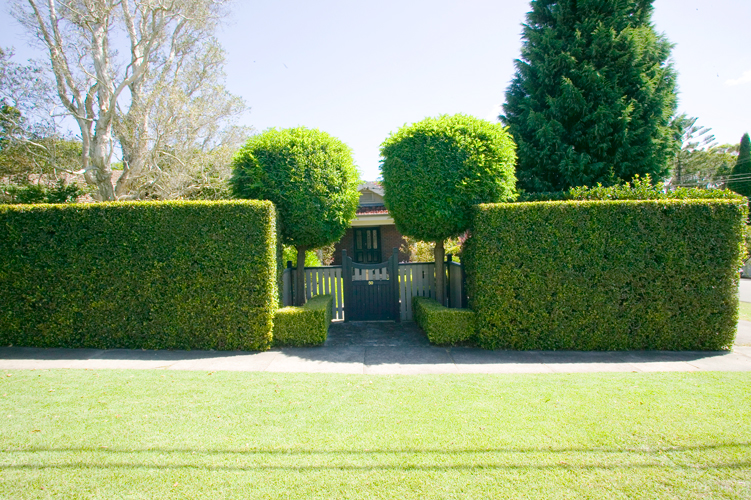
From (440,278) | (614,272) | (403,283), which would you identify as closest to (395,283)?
(403,283)

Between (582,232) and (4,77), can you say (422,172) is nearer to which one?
(582,232)

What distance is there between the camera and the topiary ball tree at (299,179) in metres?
7.90

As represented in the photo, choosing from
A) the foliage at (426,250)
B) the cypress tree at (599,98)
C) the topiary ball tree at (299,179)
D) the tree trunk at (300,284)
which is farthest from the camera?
the foliage at (426,250)

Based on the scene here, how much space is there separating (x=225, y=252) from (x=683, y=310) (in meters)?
8.06

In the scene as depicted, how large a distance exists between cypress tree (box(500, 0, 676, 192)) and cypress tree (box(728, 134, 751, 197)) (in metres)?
27.1

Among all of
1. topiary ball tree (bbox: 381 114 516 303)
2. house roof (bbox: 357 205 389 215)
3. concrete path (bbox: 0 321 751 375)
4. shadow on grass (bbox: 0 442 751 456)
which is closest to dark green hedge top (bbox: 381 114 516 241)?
topiary ball tree (bbox: 381 114 516 303)

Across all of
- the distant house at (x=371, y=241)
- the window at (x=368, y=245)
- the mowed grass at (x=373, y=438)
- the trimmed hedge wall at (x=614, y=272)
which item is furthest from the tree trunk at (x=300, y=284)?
the window at (x=368, y=245)

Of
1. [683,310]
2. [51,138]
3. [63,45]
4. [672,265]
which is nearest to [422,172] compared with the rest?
[672,265]

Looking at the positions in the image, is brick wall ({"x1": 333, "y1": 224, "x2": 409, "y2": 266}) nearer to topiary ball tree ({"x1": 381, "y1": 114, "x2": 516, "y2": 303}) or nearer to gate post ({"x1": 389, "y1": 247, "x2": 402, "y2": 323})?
gate post ({"x1": 389, "y1": 247, "x2": 402, "y2": 323})

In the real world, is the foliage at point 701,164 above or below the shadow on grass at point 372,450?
above

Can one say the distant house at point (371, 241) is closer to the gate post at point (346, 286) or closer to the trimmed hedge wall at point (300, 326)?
the gate post at point (346, 286)

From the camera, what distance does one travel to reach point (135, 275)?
6.80 m

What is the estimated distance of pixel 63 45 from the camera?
14656mm

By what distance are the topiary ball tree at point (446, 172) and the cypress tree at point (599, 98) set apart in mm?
5167
